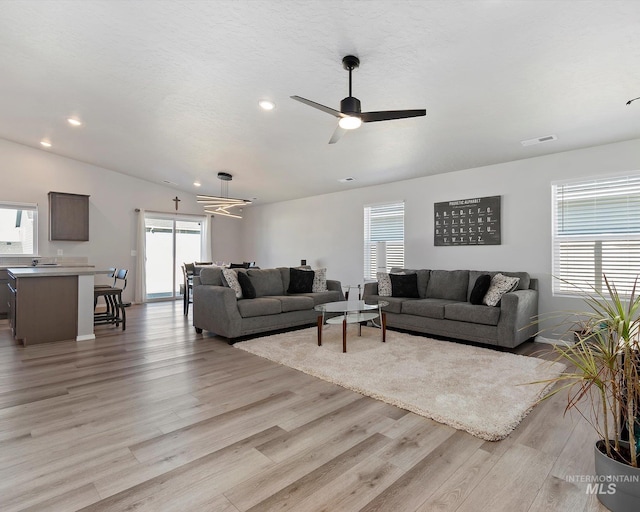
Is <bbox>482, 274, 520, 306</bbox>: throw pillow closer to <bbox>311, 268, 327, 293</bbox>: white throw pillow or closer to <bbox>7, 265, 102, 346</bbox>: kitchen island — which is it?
<bbox>311, 268, 327, 293</bbox>: white throw pillow

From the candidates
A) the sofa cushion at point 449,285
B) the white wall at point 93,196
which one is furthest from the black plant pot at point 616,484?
the white wall at point 93,196

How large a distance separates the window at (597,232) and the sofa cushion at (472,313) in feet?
4.03

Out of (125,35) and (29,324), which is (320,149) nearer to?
(125,35)

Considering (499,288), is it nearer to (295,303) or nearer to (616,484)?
(295,303)

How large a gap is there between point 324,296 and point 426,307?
5.42 feet

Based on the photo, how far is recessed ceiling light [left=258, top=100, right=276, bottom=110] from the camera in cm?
389

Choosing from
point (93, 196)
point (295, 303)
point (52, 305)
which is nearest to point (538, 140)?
point (295, 303)

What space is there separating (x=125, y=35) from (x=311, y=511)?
12.5 ft

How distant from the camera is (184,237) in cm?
901

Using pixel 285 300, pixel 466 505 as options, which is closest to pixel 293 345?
pixel 285 300

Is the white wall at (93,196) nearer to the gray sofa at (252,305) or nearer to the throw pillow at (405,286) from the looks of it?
the gray sofa at (252,305)

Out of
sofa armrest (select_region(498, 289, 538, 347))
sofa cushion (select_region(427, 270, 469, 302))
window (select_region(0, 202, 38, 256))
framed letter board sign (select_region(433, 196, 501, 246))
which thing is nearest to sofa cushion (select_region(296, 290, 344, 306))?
sofa cushion (select_region(427, 270, 469, 302))

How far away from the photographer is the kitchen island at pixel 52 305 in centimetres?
431

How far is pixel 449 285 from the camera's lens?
5.23 meters
